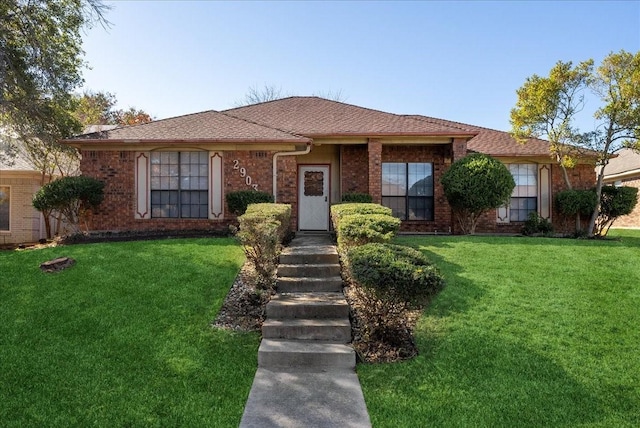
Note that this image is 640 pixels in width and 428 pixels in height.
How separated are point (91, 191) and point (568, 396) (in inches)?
442

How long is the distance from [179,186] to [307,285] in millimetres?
6843

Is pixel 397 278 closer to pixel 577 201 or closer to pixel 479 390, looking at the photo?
pixel 479 390

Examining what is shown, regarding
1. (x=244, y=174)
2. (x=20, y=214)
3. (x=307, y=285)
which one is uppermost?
(x=244, y=174)

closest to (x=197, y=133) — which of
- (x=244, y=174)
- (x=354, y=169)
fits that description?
(x=244, y=174)

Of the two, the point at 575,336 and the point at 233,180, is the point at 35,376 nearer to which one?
the point at 575,336

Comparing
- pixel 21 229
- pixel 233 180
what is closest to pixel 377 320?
pixel 233 180

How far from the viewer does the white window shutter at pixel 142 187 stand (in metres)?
11.7

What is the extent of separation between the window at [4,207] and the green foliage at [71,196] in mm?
5008

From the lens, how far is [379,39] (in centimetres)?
1417

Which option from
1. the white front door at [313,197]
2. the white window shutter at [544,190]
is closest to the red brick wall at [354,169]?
the white front door at [313,197]

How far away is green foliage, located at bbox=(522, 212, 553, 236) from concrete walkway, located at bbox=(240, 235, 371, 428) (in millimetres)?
8559

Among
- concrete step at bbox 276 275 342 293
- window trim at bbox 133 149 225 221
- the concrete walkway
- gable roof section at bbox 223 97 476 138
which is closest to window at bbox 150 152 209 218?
window trim at bbox 133 149 225 221

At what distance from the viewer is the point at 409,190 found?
42.6 feet

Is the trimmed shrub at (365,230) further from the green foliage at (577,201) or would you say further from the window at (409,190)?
the green foliage at (577,201)
